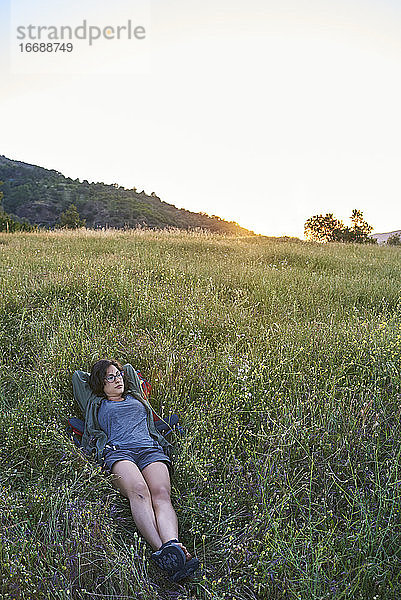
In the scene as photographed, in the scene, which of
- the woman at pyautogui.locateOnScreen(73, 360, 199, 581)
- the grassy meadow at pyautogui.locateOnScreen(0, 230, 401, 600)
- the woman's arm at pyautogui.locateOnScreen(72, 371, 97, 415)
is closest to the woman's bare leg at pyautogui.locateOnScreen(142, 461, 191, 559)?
the woman at pyautogui.locateOnScreen(73, 360, 199, 581)

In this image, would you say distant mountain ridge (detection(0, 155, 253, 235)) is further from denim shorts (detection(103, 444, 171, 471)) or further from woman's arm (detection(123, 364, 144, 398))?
denim shorts (detection(103, 444, 171, 471))

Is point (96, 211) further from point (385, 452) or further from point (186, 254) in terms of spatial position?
point (385, 452)

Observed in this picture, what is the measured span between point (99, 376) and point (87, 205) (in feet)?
116

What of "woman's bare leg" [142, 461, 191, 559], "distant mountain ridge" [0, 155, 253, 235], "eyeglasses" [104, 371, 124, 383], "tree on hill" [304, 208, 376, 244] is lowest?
"woman's bare leg" [142, 461, 191, 559]

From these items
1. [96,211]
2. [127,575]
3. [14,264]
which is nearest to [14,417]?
[127,575]

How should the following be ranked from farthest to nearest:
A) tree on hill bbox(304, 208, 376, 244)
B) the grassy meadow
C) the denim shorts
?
tree on hill bbox(304, 208, 376, 244), the denim shorts, the grassy meadow

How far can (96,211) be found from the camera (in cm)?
3641

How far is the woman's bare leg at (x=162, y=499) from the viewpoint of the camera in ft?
9.35

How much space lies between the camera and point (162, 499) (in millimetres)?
3109

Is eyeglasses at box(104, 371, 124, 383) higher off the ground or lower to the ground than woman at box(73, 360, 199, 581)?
higher

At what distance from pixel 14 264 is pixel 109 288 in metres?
2.56

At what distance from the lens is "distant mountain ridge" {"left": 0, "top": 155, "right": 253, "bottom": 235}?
34844 millimetres

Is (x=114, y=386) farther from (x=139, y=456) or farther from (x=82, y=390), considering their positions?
(x=139, y=456)

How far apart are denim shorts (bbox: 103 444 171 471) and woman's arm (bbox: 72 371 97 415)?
55cm
